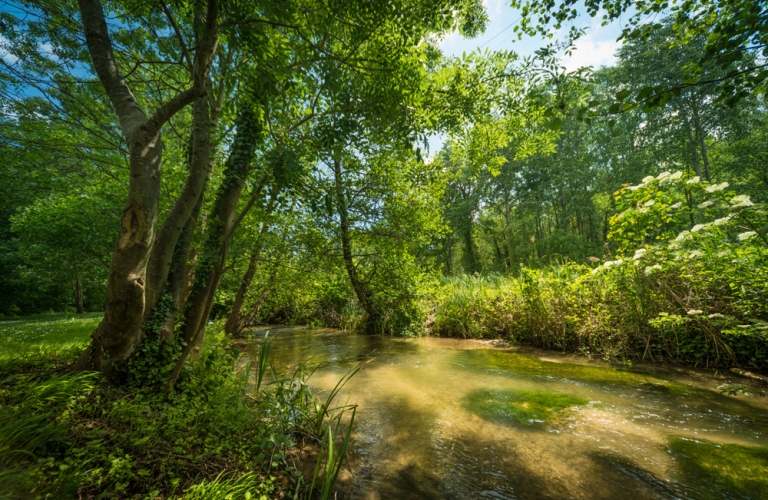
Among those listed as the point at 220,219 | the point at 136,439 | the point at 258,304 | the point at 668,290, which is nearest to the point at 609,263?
the point at 668,290

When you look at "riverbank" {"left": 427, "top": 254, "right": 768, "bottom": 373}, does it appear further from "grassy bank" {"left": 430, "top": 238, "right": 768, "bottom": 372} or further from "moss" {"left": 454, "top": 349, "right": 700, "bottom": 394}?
"moss" {"left": 454, "top": 349, "right": 700, "bottom": 394}

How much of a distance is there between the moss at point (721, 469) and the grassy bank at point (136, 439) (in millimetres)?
3081

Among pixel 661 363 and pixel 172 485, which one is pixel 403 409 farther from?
pixel 661 363

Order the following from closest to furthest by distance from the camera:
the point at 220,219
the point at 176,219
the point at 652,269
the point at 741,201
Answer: the point at 176,219 → the point at 741,201 → the point at 220,219 → the point at 652,269

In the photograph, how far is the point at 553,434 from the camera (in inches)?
119

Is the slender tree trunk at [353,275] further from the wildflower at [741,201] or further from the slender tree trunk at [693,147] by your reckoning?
the slender tree trunk at [693,147]

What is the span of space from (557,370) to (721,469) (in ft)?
9.06

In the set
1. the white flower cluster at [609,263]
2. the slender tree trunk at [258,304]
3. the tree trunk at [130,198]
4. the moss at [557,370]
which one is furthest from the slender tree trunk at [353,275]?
the white flower cluster at [609,263]

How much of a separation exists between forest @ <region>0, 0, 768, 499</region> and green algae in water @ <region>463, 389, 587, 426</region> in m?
0.04

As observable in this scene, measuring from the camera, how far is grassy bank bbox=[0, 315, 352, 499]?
1770mm

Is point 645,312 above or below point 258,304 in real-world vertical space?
above

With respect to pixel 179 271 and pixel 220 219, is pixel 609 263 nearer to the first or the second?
pixel 220 219

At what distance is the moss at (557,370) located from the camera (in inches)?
165

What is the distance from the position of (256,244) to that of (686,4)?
619 cm
